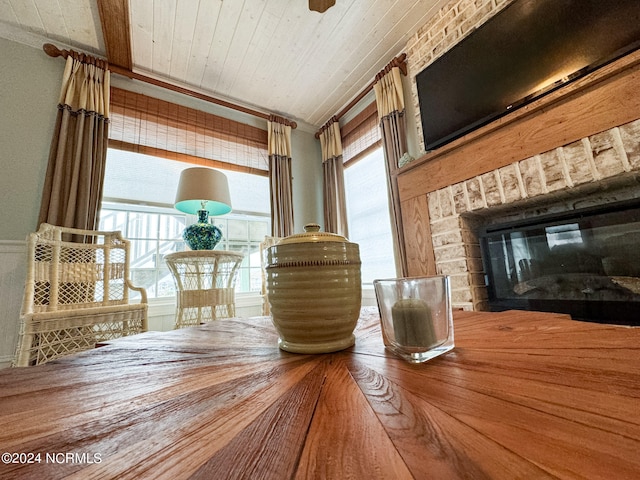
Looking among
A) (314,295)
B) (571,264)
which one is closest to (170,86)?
(314,295)

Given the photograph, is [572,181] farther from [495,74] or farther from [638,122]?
[495,74]

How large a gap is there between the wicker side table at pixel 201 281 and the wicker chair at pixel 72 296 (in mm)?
254

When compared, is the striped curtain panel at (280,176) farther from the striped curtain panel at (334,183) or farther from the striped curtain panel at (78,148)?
the striped curtain panel at (78,148)

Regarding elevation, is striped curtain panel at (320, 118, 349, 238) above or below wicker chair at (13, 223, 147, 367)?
above

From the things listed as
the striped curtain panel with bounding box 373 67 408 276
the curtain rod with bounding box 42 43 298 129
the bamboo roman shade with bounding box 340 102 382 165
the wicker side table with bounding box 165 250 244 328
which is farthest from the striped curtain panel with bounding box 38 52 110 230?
the striped curtain panel with bounding box 373 67 408 276

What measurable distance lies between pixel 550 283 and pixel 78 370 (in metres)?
1.93

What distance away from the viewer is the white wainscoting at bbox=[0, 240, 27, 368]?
174 cm

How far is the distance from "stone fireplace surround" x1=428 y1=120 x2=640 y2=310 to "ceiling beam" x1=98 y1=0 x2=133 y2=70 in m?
2.48

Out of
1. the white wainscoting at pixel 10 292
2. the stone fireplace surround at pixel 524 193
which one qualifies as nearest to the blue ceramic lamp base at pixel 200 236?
the white wainscoting at pixel 10 292

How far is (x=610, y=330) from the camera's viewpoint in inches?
18.2

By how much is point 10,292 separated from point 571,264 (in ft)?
11.1

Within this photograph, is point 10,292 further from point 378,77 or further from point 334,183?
point 378,77

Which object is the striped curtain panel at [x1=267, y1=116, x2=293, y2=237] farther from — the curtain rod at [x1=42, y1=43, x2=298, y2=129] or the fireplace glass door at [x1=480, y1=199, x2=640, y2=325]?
the fireplace glass door at [x1=480, y1=199, x2=640, y2=325]

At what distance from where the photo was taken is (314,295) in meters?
0.45
